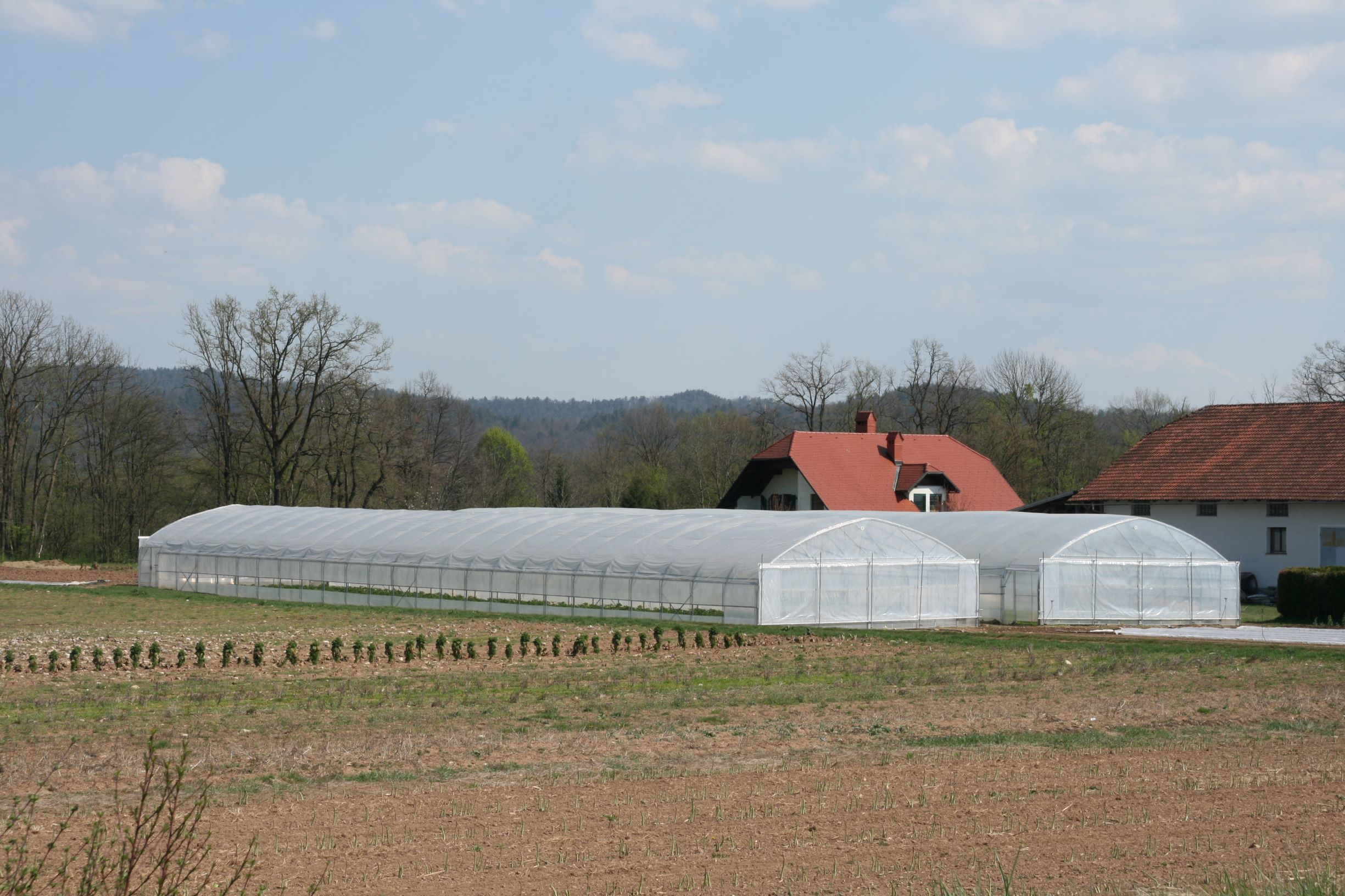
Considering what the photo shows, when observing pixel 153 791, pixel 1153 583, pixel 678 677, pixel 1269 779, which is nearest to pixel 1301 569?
pixel 1153 583

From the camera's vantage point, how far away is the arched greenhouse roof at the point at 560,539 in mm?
32156

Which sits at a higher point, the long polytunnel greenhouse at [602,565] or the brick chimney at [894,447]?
the brick chimney at [894,447]

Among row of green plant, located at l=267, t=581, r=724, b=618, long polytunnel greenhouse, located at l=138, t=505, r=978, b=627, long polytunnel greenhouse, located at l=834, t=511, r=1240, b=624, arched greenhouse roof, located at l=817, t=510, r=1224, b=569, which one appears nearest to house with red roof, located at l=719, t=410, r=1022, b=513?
long polytunnel greenhouse, located at l=138, t=505, r=978, b=627

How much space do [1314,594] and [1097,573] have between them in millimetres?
6157

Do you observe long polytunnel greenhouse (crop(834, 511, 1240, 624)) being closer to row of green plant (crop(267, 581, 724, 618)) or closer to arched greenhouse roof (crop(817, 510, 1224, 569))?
arched greenhouse roof (crop(817, 510, 1224, 569))

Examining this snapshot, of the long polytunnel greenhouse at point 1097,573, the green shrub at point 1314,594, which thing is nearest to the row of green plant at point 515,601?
the long polytunnel greenhouse at point 1097,573

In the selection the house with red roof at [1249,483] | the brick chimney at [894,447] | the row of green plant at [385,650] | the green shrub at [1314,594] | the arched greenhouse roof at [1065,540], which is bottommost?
the row of green plant at [385,650]

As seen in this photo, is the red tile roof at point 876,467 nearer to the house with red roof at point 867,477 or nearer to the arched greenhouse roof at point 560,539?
the house with red roof at point 867,477

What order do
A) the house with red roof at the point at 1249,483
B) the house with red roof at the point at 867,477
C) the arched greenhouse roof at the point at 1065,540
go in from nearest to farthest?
the arched greenhouse roof at the point at 1065,540
the house with red roof at the point at 1249,483
the house with red roof at the point at 867,477

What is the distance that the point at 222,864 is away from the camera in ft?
30.0

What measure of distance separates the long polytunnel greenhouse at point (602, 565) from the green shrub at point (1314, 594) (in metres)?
9.21

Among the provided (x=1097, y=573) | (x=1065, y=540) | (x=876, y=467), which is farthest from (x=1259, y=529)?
(x=876, y=467)

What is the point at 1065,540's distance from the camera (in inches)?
1355

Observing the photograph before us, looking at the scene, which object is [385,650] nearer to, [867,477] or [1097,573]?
[1097,573]
